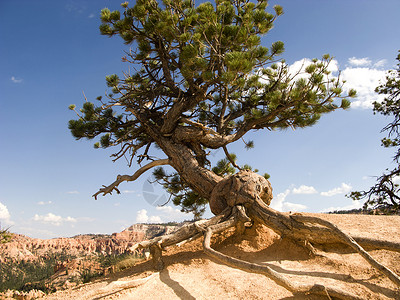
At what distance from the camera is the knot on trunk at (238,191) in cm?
530

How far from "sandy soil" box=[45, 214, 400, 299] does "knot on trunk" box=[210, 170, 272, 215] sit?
0.72 metres

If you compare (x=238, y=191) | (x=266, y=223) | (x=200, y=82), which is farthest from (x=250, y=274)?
(x=200, y=82)

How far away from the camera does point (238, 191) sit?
211 inches

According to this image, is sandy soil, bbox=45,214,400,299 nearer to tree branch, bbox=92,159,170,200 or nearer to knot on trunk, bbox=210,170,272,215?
knot on trunk, bbox=210,170,272,215

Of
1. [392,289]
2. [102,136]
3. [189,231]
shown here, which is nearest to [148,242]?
[189,231]

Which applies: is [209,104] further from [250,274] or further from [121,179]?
[250,274]

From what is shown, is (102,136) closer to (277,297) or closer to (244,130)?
(244,130)

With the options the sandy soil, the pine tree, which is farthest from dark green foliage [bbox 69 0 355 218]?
the sandy soil

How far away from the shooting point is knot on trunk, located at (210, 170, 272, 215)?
17.4 feet

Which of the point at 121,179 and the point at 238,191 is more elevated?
the point at 121,179

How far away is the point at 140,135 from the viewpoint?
27.7 ft

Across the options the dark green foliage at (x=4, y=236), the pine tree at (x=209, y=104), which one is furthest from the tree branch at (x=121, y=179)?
the dark green foliage at (x=4, y=236)

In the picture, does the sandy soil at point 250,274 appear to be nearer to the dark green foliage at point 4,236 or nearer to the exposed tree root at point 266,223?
the exposed tree root at point 266,223

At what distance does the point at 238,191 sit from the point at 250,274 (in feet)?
5.92
